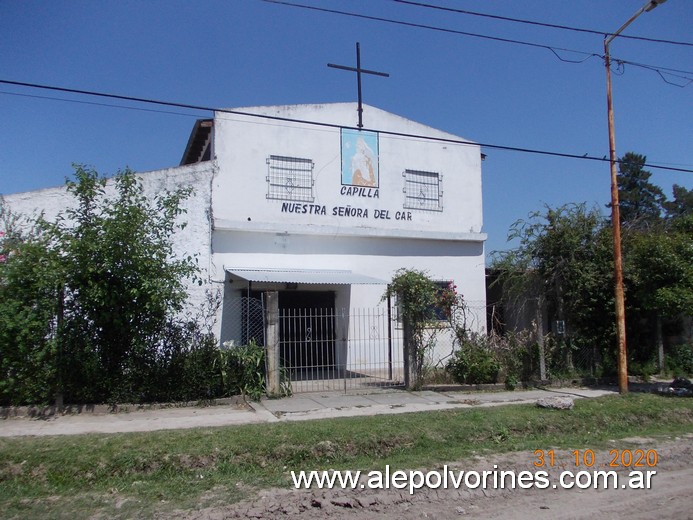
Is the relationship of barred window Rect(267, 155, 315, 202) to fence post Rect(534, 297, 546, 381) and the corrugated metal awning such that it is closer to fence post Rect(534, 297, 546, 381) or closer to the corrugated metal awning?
the corrugated metal awning

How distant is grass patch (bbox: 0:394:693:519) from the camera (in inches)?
238

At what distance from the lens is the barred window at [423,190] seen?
54.1 feet

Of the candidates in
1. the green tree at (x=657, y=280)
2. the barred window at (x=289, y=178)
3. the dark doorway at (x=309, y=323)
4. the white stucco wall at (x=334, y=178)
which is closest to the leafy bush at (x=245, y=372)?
the dark doorway at (x=309, y=323)

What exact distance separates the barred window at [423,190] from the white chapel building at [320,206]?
0.03 meters

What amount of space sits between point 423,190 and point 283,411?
9.05 meters

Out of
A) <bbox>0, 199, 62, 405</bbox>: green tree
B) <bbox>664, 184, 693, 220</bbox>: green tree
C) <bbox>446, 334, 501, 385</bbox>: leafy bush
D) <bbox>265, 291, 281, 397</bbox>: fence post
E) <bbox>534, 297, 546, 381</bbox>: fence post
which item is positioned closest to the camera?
<bbox>0, 199, 62, 405</bbox>: green tree

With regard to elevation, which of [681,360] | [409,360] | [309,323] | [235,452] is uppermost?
[309,323]

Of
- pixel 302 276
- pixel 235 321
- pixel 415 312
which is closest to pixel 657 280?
pixel 415 312

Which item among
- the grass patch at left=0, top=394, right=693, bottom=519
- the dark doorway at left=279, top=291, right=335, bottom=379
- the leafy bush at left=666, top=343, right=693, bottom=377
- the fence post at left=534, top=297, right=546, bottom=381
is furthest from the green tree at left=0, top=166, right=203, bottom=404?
the leafy bush at left=666, top=343, right=693, bottom=377

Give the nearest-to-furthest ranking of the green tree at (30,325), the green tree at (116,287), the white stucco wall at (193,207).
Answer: the green tree at (30,325)
the green tree at (116,287)
the white stucco wall at (193,207)

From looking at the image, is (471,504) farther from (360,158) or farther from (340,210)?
(360,158)

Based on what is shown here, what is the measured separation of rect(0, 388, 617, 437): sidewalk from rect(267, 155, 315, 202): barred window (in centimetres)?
567

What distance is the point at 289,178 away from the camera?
15094 millimetres

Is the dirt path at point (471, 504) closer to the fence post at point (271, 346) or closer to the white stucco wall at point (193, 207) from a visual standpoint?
the fence post at point (271, 346)
